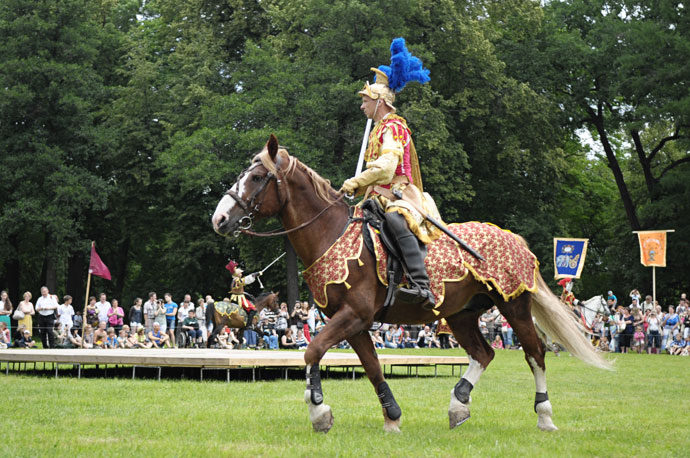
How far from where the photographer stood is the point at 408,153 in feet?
29.5

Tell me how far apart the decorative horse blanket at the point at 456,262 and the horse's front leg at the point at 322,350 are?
0.96 ft

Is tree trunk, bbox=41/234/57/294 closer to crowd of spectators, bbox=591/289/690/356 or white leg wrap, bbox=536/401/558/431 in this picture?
crowd of spectators, bbox=591/289/690/356

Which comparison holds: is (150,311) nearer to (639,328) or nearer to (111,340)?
(111,340)

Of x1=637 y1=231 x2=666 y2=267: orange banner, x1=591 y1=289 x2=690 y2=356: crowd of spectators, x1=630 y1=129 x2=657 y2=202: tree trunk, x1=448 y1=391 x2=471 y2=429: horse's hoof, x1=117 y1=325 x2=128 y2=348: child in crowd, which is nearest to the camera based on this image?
x1=448 y1=391 x2=471 y2=429: horse's hoof

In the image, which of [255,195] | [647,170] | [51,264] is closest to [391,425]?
[255,195]

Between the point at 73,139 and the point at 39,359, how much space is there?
22.1m

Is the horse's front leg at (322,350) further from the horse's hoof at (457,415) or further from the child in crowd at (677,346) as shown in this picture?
the child in crowd at (677,346)

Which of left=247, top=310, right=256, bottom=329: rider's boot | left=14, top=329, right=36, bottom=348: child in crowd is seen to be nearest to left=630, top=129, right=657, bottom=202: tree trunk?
left=247, top=310, right=256, bottom=329: rider's boot

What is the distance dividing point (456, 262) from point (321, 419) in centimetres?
217

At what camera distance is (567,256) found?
100ft

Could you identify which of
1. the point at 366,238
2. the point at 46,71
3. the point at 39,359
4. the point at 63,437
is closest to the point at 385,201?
the point at 366,238

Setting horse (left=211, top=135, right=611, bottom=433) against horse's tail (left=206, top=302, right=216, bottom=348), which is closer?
horse (left=211, top=135, right=611, bottom=433)

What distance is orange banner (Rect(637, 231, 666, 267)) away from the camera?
106 feet

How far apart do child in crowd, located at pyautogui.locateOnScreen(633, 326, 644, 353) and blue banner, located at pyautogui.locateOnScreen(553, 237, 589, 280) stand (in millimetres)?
3334
